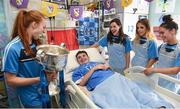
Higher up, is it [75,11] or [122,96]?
[75,11]

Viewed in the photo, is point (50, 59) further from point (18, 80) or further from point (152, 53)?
point (152, 53)

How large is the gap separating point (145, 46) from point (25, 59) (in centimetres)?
156

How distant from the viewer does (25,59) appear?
55.9 inches

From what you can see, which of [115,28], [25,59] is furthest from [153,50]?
[25,59]

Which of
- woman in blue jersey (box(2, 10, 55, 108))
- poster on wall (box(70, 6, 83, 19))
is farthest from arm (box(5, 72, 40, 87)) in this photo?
poster on wall (box(70, 6, 83, 19))

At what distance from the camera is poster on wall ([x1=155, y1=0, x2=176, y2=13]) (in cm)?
347

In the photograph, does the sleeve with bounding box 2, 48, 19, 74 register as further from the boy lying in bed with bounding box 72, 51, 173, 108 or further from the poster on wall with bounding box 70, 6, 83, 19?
the poster on wall with bounding box 70, 6, 83, 19

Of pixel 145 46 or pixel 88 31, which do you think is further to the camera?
pixel 88 31

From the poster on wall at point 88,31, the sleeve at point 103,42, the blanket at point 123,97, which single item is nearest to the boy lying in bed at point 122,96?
the blanket at point 123,97

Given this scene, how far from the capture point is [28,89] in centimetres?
149

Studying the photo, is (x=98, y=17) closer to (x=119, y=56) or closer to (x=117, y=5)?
(x=117, y=5)

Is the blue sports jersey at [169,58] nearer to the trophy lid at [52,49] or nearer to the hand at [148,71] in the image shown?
the hand at [148,71]

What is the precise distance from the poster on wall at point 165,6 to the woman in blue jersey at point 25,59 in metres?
2.81

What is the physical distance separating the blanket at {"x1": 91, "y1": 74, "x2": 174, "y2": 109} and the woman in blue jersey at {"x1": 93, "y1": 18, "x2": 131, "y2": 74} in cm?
92
